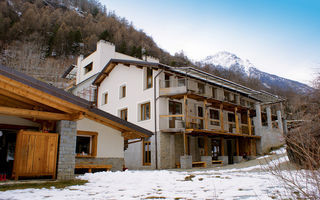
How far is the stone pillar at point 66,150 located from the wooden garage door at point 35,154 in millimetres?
188

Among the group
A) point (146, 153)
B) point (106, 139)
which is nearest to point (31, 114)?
point (106, 139)

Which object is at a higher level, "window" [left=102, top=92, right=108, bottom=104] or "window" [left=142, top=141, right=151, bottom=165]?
"window" [left=102, top=92, right=108, bottom=104]

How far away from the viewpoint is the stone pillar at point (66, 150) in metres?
8.45

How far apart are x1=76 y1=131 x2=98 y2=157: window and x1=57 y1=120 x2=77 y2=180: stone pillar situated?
2.06m

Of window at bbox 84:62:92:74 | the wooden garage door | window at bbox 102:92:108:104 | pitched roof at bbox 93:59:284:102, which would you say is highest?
window at bbox 84:62:92:74

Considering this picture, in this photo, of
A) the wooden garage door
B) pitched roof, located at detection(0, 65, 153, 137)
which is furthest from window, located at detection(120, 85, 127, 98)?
the wooden garage door

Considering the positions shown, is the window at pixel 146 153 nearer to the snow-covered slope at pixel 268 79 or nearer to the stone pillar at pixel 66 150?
the stone pillar at pixel 66 150

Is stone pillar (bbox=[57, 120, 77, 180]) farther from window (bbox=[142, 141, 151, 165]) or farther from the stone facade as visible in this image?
window (bbox=[142, 141, 151, 165])

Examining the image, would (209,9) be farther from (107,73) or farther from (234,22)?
(107,73)

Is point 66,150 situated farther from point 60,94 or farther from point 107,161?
point 107,161

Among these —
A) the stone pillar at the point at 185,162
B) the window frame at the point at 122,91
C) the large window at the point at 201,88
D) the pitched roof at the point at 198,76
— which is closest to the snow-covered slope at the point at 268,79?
the pitched roof at the point at 198,76

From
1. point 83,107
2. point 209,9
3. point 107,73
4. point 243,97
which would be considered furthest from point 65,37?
point 83,107

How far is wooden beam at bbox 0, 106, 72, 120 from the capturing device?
764cm

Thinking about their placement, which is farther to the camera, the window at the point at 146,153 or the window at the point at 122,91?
the window at the point at 122,91
